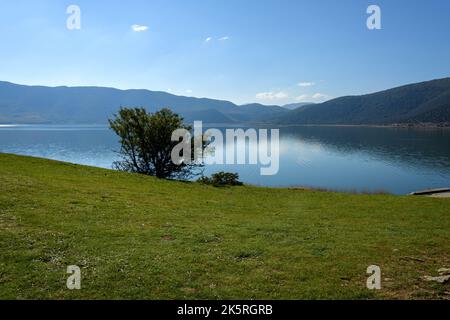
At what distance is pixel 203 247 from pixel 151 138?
132 ft

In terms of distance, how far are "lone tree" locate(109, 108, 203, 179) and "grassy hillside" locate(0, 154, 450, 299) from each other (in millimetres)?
26476

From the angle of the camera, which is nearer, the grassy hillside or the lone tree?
the grassy hillside

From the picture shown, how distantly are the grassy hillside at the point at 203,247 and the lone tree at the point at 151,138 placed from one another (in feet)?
86.9

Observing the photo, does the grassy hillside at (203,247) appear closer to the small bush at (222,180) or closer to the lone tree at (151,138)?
the small bush at (222,180)

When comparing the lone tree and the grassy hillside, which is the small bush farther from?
the grassy hillside

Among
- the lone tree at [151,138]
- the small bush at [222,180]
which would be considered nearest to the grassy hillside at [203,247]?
the small bush at [222,180]

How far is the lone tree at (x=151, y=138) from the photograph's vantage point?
53.9m

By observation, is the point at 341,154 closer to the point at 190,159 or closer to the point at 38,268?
the point at 190,159

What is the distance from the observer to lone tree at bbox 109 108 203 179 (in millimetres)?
53875

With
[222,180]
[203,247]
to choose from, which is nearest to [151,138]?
[222,180]

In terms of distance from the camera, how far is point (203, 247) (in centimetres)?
1581

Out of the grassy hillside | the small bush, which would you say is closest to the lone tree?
the small bush

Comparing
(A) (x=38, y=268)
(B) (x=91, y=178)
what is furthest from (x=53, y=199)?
(B) (x=91, y=178)
